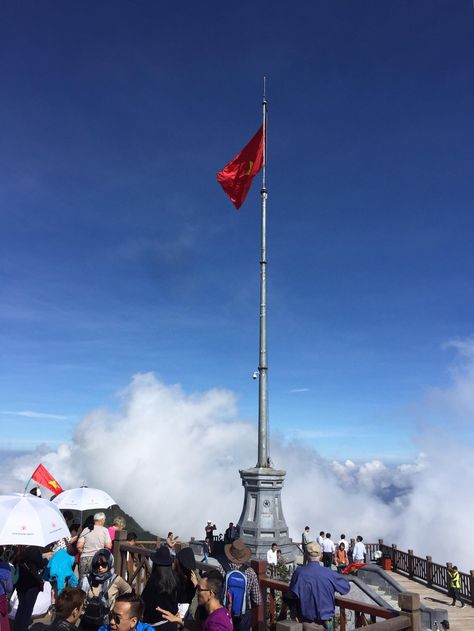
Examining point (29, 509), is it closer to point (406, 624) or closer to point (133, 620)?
point (133, 620)

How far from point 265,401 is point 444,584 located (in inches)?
440

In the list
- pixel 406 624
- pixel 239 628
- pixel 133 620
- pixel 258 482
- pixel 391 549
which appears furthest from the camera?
pixel 391 549

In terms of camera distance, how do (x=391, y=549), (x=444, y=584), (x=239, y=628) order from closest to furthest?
(x=239, y=628)
(x=444, y=584)
(x=391, y=549)

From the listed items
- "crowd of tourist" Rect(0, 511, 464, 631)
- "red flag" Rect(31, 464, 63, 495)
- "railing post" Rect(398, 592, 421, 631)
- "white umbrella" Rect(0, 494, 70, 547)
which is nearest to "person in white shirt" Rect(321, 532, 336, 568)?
"red flag" Rect(31, 464, 63, 495)

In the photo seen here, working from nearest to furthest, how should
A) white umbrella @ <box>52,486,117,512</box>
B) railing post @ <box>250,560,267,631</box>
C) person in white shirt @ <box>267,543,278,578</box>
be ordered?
railing post @ <box>250,560,267,631</box>
white umbrella @ <box>52,486,117,512</box>
person in white shirt @ <box>267,543,278,578</box>

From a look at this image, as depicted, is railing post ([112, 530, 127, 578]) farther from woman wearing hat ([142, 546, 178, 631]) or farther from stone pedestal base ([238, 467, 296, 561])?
stone pedestal base ([238, 467, 296, 561])

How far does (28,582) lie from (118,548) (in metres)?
2.65

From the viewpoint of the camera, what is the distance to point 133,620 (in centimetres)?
388

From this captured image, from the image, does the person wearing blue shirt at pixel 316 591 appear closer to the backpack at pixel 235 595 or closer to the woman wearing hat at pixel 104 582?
the backpack at pixel 235 595

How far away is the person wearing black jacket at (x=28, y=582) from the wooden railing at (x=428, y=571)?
662 inches

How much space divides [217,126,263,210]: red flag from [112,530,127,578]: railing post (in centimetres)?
1415

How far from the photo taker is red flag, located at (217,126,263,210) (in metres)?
19.7

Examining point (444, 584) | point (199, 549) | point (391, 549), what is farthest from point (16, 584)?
point (391, 549)

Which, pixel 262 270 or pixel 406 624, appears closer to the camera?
pixel 406 624
